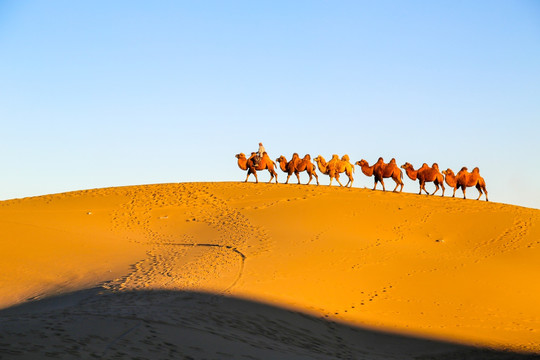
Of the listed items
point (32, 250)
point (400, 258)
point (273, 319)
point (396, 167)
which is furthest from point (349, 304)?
point (396, 167)

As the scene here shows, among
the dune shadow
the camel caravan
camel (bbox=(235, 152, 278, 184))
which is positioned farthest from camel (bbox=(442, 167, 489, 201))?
the dune shadow

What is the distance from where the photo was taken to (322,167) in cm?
3023

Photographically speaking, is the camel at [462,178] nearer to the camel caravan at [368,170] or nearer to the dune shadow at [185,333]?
the camel caravan at [368,170]

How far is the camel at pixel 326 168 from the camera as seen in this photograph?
98.5 ft

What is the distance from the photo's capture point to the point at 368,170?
29250 mm

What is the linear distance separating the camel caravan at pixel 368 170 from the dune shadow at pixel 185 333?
1654 centimetres

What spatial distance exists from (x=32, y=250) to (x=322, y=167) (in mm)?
15785

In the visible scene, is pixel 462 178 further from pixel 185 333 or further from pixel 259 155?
pixel 185 333

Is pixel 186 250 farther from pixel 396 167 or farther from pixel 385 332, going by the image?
pixel 396 167

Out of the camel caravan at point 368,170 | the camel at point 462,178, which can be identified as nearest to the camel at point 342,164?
the camel caravan at point 368,170

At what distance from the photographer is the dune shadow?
7.69 m

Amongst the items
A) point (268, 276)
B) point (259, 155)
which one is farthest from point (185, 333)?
point (259, 155)

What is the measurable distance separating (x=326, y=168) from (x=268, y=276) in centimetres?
1544

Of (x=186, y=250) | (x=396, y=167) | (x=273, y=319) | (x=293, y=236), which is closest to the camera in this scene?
(x=273, y=319)
